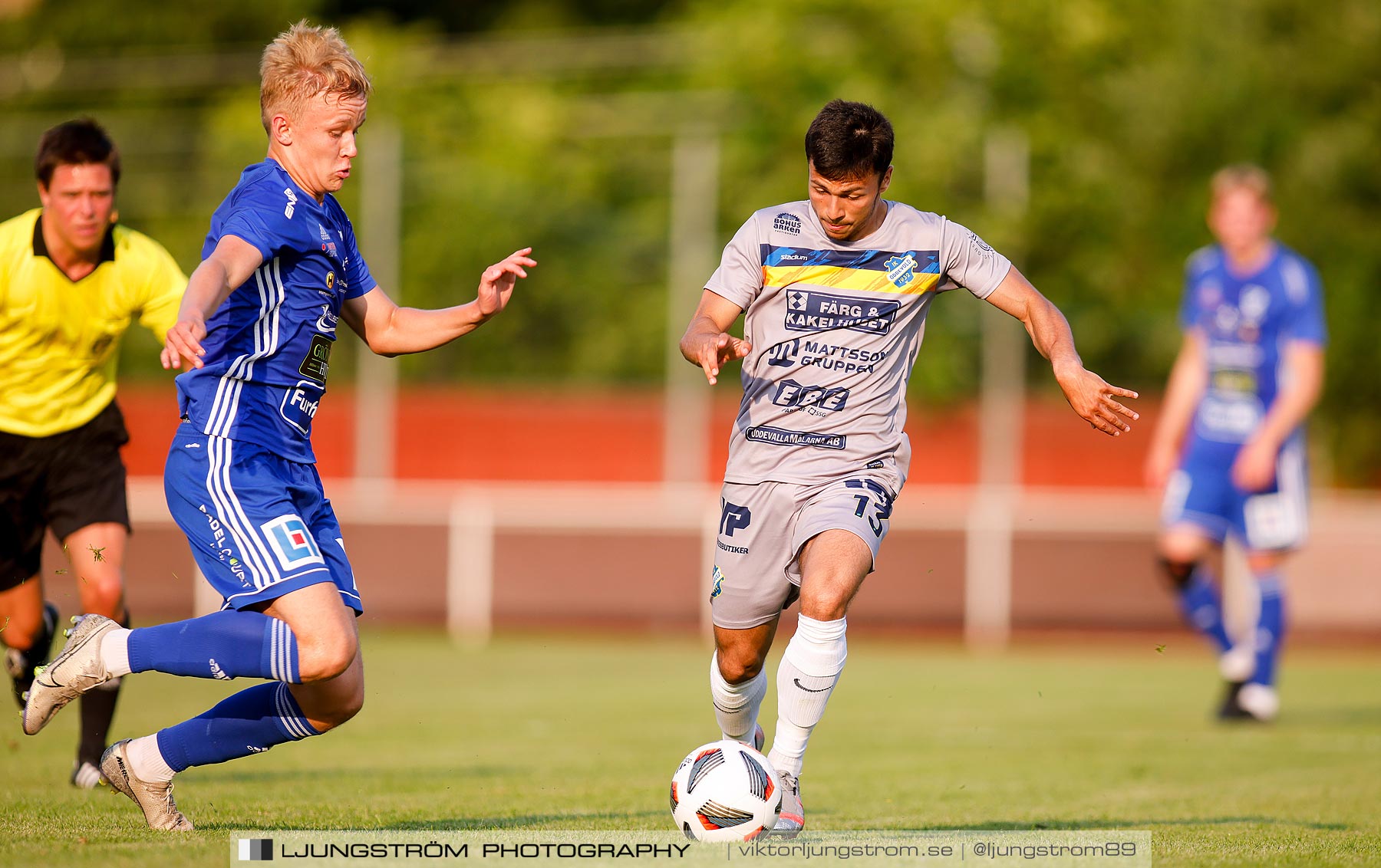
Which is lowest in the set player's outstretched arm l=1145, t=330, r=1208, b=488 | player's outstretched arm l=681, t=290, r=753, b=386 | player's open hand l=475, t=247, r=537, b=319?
player's outstretched arm l=1145, t=330, r=1208, b=488

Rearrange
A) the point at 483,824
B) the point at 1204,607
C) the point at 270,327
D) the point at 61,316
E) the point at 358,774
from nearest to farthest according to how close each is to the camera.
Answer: the point at 270,327
the point at 483,824
the point at 61,316
the point at 358,774
the point at 1204,607

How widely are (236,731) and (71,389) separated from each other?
2068 mm

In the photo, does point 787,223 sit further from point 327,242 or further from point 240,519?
point 240,519

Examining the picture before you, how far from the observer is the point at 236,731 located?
16.4 ft

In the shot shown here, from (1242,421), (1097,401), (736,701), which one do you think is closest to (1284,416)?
(1242,421)

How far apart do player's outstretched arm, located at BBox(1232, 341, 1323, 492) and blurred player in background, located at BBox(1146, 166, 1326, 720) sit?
0.04 ft

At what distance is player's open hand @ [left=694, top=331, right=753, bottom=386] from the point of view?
4.83 metres

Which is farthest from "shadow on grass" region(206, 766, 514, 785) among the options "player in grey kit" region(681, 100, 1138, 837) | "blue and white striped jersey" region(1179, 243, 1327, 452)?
"blue and white striped jersey" region(1179, 243, 1327, 452)

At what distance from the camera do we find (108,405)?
654 centimetres

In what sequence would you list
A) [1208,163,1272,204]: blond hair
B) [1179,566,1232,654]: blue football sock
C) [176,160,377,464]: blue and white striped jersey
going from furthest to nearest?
[1179,566,1232,654]: blue football sock
[1208,163,1272,204]: blond hair
[176,160,377,464]: blue and white striped jersey

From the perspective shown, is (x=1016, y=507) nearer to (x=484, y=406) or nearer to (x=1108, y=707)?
(x=1108, y=707)

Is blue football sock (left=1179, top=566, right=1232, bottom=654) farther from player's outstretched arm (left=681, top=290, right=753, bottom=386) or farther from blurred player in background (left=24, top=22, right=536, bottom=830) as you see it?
blurred player in background (left=24, top=22, right=536, bottom=830)

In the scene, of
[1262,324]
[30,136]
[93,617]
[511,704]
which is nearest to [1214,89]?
[1262,324]

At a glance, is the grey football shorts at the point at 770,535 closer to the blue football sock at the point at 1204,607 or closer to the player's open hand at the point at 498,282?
the player's open hand at the point at 498,282
